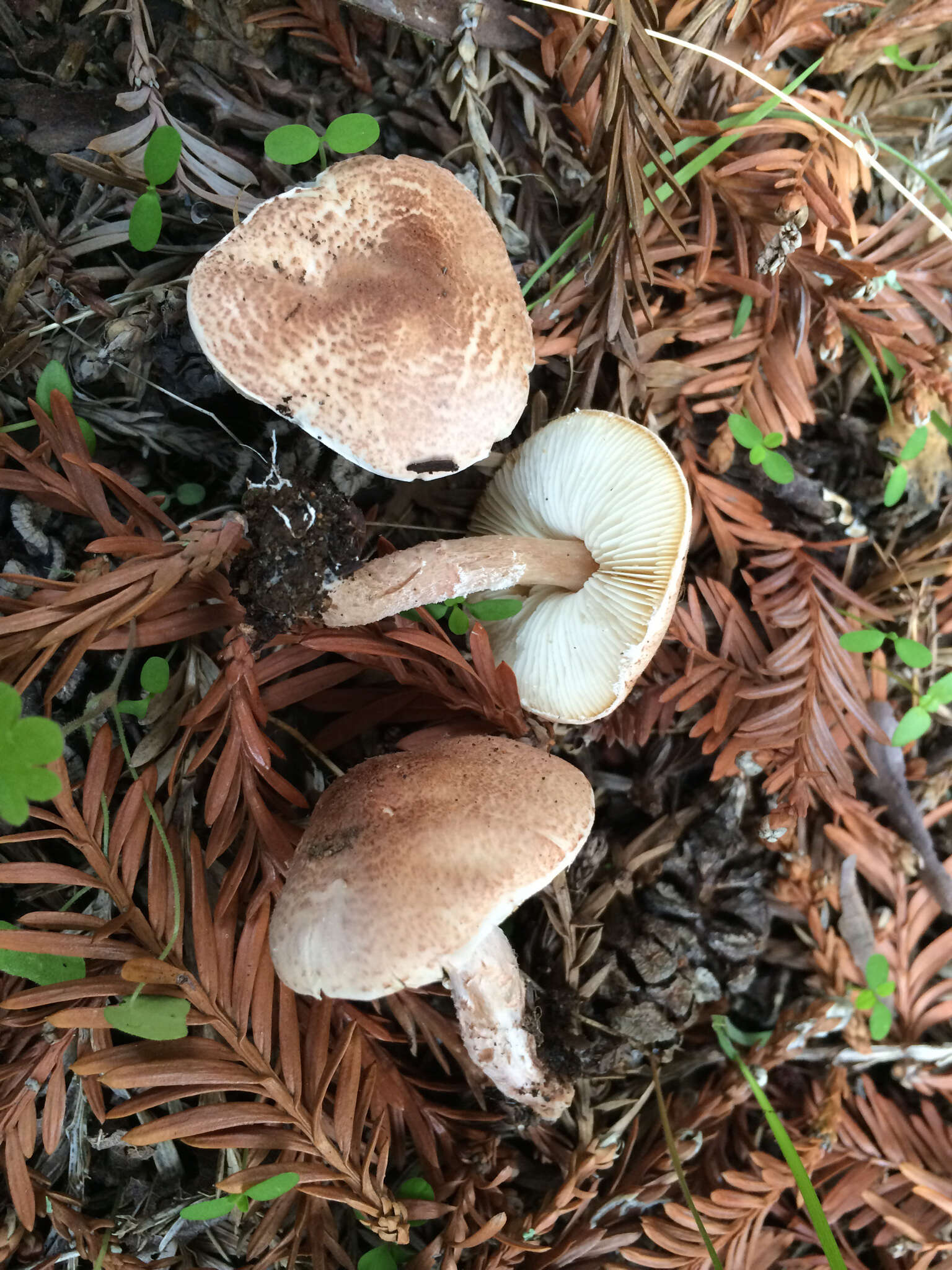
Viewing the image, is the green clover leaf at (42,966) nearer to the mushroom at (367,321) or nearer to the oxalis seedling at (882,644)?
the mushroom at (367,321)

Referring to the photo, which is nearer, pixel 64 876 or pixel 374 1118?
pixel 64 876

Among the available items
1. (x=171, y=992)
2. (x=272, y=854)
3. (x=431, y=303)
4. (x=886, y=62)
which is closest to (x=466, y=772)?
(x=272, y=854)

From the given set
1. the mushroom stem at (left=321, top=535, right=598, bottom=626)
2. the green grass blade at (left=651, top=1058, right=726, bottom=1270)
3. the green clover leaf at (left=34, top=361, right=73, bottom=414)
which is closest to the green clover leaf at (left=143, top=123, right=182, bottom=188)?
the green clover leaf at (left=34, top=361, right=73, bottom=414)

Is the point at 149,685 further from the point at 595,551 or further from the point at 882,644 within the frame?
the point at 882,644

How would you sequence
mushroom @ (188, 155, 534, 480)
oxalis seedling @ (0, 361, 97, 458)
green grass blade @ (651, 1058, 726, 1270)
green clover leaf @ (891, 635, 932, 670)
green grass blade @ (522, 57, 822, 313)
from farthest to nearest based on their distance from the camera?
green clover leaf @ (891, 635, 932, 670) < green grass blade @ (522, 57, 822, 313) < green grass blade @ (651, 1058, 726, 1270) < oxalis seedling @ (0, 361, 97, 458) < mushroom @ (188, 155, 534, 480)

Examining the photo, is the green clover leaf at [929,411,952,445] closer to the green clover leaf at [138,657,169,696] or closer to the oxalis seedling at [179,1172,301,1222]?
the green clover leaf at [138,657,169,696]

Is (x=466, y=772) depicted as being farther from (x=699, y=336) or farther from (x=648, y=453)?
(x=699, y=336)
